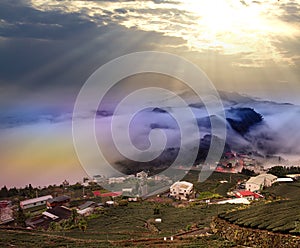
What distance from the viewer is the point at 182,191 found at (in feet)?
154

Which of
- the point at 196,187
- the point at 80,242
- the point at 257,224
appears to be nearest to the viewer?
the point at 257,224

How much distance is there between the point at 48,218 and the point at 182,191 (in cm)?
1717

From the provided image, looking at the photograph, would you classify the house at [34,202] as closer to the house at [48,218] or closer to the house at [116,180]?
the house at [48,218]

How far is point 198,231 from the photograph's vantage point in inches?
904

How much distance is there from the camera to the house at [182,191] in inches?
1832

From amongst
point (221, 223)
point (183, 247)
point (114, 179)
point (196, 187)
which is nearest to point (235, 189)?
point (196, 187)

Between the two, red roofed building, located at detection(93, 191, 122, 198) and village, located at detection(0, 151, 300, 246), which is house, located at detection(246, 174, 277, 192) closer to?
village, located at detection(0, 151, 300, 246)

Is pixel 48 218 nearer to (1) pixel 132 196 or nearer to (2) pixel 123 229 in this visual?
(2) pixel 123 229

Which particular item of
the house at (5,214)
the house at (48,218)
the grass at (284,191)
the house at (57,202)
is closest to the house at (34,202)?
the house at (57,202)

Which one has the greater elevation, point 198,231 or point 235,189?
point 198,231

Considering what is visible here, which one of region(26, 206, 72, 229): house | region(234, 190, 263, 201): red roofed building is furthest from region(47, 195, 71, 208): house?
region(234, 190, 263, 201): red roofed building

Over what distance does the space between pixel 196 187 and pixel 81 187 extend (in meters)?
18.4

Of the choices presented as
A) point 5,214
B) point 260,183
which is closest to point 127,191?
point 5,214

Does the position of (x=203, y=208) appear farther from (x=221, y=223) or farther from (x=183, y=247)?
(x=183, y=247)
